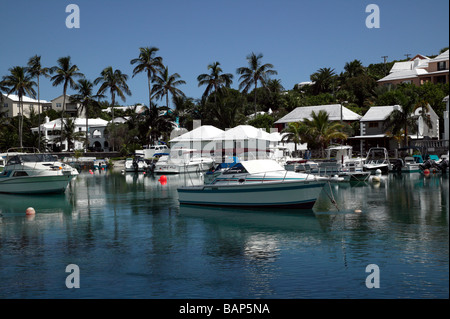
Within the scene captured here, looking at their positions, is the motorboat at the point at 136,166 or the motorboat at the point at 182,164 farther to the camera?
the motorboat at the point at 136,166

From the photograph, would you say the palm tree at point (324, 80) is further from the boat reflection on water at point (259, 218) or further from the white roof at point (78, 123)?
the boat reflection on water at point (259, 218)

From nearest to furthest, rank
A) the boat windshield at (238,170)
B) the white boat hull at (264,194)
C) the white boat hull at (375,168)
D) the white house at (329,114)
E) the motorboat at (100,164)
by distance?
the white boat hull at (264,194), the boat windshield at (238,170), the white boat hull at (375,168), the motorboat at (100,164), the white house at (329,114)

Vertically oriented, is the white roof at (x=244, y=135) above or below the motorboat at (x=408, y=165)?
above

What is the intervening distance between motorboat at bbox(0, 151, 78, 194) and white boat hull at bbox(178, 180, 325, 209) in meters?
13.5

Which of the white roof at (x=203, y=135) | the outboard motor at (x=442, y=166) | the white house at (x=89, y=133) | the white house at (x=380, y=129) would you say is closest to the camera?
the outboard motor at (x=442, y=166)

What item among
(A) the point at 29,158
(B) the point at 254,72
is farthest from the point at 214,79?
(A) the point at 29,158

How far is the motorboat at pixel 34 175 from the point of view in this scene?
35844 mm

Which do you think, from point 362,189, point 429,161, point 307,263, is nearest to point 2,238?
point 307,263

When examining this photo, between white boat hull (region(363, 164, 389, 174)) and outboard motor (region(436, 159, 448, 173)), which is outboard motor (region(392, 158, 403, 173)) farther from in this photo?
outboard motor (region(436, 159, 448, 173))

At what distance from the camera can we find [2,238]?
20797 millimetres

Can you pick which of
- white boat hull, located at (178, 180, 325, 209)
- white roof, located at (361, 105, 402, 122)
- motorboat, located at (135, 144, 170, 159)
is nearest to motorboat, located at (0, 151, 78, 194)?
white boat hull, located at (178, 180, 325, 209)

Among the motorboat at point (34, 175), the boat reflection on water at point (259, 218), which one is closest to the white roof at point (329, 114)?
the motorboat at point (34, 175)

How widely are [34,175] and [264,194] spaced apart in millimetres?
19179

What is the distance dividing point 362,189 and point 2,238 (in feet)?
80.4
